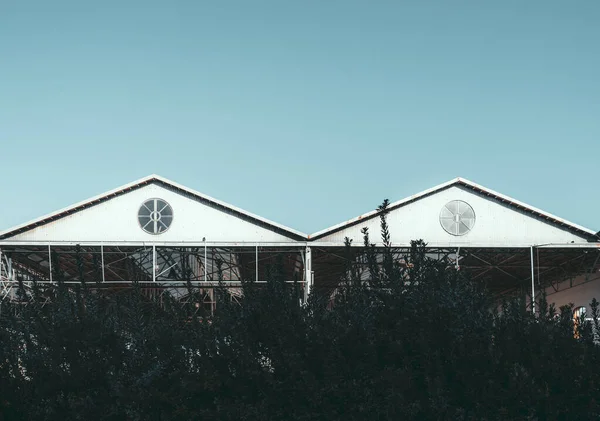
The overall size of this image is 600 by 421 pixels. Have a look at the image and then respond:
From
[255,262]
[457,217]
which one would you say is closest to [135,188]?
[255,262]

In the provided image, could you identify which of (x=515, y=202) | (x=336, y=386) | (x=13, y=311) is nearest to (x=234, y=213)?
(x=515, y=202)

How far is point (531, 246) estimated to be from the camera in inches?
1287

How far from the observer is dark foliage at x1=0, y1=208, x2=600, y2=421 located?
6.38 metres

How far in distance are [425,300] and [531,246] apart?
2730 cm

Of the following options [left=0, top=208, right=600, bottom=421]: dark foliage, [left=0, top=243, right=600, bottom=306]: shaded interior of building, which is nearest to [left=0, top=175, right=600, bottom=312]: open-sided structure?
[left=0, top=243, right=600, bottom=306]: shaded interior of building

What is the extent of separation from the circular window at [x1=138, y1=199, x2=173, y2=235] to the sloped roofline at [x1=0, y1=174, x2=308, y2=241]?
0.93 metres

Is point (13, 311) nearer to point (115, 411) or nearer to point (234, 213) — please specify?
point (115, 411)

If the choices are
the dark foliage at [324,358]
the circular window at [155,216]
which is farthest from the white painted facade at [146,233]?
the dark foliage at [324,358]

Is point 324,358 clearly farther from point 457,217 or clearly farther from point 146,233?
point 457,217

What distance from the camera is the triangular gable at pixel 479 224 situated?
33.1 metres

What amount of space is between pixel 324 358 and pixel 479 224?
28.0m

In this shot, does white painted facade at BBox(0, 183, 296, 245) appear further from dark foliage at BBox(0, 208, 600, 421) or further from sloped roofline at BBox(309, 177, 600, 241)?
dark foliage at BBox(0, 208, 600, 421)

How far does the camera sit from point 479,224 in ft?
110

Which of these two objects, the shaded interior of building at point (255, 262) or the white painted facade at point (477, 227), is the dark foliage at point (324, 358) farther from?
the white painted facade at point (477, 227)
